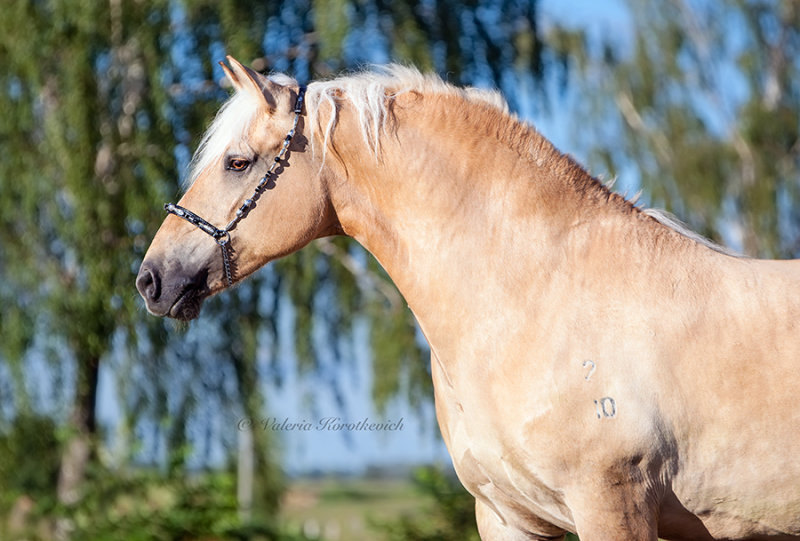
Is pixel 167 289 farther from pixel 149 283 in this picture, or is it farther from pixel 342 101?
pixel 342 101

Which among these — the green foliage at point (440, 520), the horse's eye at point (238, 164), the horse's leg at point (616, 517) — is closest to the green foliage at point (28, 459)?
the green foliage at point (440, 520)

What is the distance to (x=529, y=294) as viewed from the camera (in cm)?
273

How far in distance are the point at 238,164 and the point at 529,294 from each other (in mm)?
1046

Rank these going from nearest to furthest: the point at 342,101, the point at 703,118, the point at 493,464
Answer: the point at 493,464 < the point at 342,101 < the point at 703,118

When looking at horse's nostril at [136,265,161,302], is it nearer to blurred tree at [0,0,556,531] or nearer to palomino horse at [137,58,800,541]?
palomino horse at [137,58,800,541]

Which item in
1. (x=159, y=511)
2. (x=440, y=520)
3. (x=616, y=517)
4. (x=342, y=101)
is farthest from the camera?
(x=440, y=520)

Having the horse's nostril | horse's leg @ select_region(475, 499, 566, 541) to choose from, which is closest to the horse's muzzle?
the horse's nostril

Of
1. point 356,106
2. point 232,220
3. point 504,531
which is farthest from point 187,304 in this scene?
point 504,531

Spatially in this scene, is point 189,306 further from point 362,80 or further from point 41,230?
point 41,230

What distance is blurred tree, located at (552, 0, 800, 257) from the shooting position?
15.7 metres

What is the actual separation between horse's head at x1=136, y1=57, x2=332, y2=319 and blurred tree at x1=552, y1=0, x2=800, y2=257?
1158cm

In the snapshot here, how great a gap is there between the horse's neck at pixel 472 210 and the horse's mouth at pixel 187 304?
57 cm

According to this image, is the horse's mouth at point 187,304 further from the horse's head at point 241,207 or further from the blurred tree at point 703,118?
the blurred tree at point 703,118

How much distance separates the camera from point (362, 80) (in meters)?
3.00
